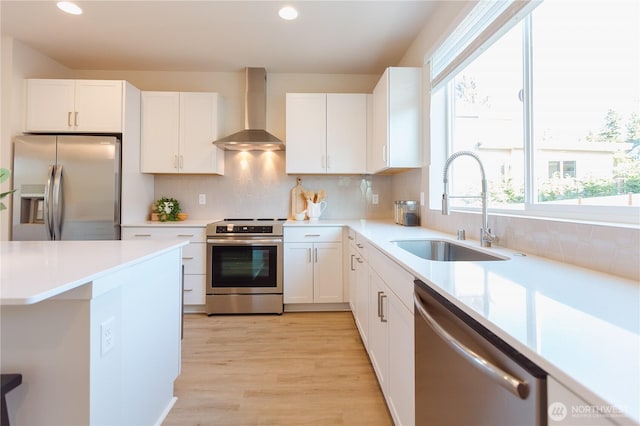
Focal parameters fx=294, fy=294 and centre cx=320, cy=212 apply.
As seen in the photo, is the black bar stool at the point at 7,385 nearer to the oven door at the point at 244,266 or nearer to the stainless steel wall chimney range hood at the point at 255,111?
the oven door at the point at 244,266

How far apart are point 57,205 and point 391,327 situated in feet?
9.95

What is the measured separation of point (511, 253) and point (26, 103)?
163 inches

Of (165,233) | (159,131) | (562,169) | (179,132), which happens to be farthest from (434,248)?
(159,131)

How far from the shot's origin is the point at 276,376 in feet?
6.21

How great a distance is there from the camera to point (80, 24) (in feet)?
8.25

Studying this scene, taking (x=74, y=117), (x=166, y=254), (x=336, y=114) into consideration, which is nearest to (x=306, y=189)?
(x=336, y=114)

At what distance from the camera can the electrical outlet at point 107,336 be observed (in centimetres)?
101

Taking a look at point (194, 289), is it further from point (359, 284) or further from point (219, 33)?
point (219, 33)

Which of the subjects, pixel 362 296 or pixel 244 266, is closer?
pixel 362 296

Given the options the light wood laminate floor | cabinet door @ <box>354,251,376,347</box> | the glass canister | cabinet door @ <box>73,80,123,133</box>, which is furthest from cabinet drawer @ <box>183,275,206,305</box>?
the glass canister

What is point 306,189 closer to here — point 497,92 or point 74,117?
point 497,92

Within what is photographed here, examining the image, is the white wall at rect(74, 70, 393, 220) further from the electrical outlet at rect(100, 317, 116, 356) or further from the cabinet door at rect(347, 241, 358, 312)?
the electrical outlet at rect(100, 317, 116, 356)

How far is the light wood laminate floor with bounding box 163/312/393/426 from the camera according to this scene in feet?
→ 5.08

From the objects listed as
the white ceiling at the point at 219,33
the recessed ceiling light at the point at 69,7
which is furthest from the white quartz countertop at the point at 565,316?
the recessed ceiling light at the point at 69,7
